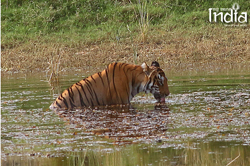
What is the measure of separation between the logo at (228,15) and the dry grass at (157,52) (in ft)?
2.75

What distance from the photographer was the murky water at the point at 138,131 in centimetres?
459

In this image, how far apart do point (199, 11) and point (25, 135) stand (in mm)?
12939

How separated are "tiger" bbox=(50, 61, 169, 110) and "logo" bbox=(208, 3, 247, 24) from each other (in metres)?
9.57

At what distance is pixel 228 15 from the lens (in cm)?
1742

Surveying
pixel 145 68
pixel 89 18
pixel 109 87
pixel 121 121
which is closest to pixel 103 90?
pixel 109 87

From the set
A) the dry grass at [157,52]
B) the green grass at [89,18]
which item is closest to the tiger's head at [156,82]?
the dry grass at [157,52]

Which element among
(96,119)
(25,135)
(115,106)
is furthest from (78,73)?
(25,135)

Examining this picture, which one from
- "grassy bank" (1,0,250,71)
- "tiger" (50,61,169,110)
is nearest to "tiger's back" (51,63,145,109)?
"tiger" (50,61,169,110)

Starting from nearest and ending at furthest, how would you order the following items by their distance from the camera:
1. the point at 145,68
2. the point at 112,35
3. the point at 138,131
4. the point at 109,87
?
the point at 138,131, the point at 109,87, the point at 145,68, the point at 112,35

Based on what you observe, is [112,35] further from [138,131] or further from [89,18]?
[138,131]

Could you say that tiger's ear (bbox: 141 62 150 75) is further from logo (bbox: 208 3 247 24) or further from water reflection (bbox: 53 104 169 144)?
logo (bbox: 208 3 247 24)

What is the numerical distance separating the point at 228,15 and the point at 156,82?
1018 centimetres

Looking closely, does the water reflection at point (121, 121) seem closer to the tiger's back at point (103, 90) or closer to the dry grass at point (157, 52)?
the tiger's back at point (103, 90)

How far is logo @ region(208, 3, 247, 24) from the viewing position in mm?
16953
